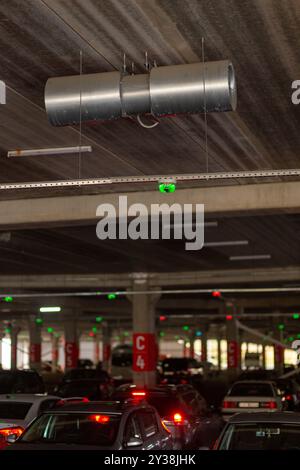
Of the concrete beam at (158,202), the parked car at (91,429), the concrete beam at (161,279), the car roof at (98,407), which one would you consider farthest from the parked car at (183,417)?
the concrete beam at (161,279)

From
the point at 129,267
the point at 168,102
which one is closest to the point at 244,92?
the point at 168,102

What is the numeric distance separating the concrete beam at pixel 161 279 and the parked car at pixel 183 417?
16.5 meters

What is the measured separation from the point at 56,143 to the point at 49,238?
10804mm

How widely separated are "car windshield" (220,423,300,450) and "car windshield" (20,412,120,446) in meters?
1.71

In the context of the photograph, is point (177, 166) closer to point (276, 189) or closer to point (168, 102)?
point (276, 189)

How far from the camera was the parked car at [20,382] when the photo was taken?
78.0ft

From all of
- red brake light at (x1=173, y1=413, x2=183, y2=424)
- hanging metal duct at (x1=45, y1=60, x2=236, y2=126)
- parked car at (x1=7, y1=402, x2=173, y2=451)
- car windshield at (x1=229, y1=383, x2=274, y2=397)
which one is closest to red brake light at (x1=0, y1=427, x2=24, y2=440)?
parked car at (x1=7, y1=402, x2=173, y2=451)

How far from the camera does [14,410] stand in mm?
14469

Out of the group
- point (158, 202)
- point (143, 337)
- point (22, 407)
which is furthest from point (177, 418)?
point (143, 337)

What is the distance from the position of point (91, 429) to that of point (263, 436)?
2.49 m

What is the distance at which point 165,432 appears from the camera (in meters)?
12.4

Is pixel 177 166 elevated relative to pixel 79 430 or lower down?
elevated

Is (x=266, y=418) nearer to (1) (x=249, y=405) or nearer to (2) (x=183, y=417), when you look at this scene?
(2) (x=183, y=417)
